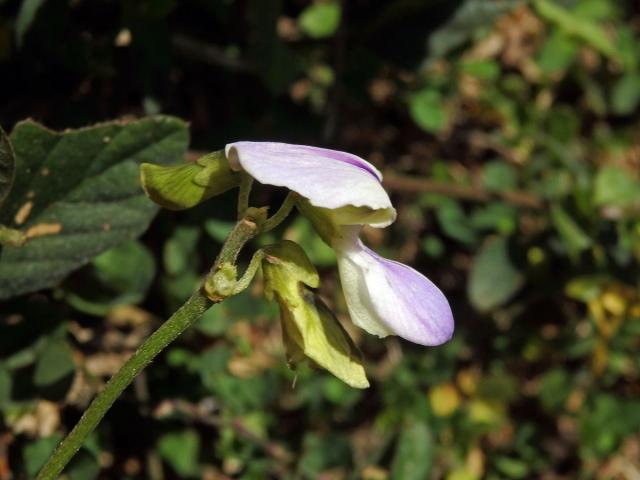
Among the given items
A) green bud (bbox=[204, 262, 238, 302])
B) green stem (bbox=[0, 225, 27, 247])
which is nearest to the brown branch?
green stem (bbox=[0, 225, 27, 247])

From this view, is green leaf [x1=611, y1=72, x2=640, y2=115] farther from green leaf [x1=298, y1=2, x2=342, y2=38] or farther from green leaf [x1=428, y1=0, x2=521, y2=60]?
green leaf [x1=298, y1=2, x2=342, y2=38]

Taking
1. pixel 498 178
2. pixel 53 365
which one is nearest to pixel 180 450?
pixel 53 365

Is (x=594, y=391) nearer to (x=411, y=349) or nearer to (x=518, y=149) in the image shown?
(x=411, y=349)

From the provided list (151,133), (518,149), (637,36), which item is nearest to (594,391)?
(518,149)

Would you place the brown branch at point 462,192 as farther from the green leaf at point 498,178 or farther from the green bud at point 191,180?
the green bud at point 191,180

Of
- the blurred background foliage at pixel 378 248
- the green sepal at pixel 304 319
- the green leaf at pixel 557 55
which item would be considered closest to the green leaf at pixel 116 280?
the blurred background foliage at pixel 378 248

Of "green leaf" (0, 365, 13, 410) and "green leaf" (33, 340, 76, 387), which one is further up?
"green leaf" (33, 340, 76, 387)
